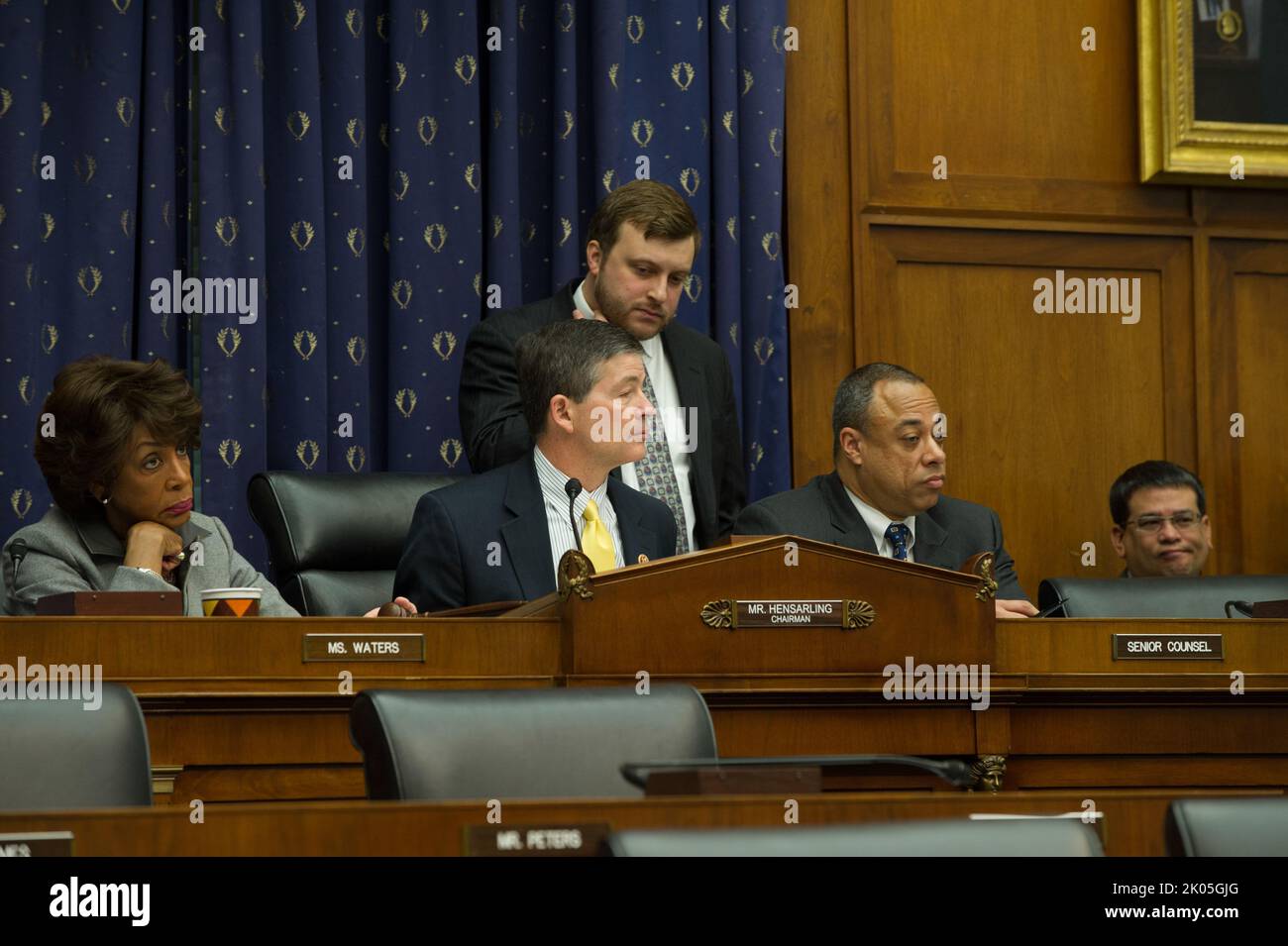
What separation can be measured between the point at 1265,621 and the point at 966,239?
7.77 ft

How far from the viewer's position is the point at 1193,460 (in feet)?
17.3

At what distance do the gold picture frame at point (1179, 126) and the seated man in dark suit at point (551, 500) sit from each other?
2.45m

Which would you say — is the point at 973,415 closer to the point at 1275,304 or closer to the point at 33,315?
the point at 1275,304

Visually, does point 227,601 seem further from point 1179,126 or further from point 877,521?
point 1179,126

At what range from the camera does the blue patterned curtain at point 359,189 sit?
4.49 metres

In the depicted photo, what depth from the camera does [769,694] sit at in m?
2.83

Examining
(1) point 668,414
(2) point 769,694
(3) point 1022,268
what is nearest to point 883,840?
(2) point 769,694

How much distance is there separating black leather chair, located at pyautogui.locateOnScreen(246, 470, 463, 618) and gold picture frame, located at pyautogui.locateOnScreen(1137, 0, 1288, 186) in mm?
2680

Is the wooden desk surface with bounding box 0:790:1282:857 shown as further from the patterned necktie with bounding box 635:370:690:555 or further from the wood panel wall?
the wood panel wall

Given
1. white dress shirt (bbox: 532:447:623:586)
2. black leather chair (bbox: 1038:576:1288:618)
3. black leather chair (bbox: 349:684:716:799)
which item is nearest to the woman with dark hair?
white dress shirt (bbox: 532:447:623:586)

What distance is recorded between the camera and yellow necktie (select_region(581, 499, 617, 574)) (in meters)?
3.29

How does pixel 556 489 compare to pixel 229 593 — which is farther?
pixel 556 489

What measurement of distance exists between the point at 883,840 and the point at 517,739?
70 centimetres
